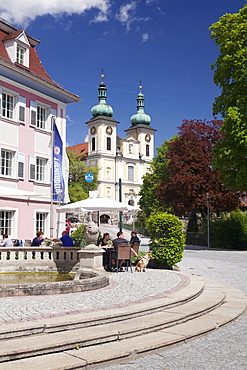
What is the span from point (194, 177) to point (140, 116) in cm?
7562

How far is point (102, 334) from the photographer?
255 inches

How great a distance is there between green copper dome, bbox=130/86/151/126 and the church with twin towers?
7.60 feet

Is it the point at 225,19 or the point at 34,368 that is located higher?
the point at 225,19

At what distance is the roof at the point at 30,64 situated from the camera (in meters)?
24.0

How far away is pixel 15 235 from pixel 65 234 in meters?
9.91

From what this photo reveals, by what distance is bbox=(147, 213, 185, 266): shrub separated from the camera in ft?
52.0

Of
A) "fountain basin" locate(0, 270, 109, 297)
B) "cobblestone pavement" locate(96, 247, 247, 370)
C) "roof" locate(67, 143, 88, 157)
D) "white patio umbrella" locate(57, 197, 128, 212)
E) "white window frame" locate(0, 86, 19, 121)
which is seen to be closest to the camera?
"cobblestone pavement" locate(96, 247, 247, 370)

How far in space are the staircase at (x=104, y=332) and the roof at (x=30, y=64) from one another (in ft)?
59.5

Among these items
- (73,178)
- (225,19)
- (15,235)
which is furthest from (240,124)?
(73,178)

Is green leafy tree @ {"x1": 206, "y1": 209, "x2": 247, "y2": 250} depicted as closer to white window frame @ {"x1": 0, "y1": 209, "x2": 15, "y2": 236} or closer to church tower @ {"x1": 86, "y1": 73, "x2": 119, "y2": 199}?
white window frame @ {"x1": 0, "y1": 209, "x2": 15, "y2": 236}

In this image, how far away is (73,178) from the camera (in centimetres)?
7119

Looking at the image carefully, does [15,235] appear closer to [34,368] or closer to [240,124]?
[240,124]

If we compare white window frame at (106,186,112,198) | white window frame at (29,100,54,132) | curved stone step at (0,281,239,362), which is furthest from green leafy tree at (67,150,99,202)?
curved stone step at (0,281,239,362)

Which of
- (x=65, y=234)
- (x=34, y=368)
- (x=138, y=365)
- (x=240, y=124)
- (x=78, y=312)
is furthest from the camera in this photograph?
(x=240, y=124)
